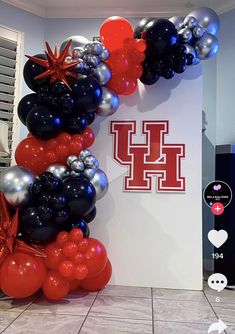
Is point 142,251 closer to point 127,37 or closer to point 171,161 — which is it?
point 171,161

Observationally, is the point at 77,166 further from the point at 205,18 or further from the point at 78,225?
the point at 205,18

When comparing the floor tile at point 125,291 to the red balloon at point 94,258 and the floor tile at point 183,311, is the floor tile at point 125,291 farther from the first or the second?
the red balloon at point 94,258

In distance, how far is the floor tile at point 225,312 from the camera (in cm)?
211

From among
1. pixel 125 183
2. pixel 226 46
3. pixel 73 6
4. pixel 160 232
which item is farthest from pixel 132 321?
pixel 73 6

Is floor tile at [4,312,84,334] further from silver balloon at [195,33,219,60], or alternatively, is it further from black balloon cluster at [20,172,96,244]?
silver balloon at [195,33,219,60]

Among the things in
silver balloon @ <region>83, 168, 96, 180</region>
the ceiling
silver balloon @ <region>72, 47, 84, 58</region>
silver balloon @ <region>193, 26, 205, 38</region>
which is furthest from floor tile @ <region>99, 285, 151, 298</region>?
the ceiling

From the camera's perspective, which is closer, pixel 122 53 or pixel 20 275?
pixel 20 275

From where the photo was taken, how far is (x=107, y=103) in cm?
261

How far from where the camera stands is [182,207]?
284cm

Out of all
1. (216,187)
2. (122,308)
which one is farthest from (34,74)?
(122,308)

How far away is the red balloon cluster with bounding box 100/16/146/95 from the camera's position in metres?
2.59

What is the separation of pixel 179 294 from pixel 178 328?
2.34 feet

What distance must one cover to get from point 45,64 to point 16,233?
1.20 metres

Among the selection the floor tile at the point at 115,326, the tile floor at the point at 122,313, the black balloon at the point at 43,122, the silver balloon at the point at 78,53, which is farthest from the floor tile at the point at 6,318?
the silver balloon at the point at 78,53
